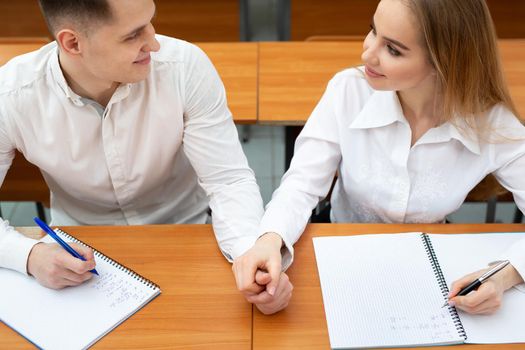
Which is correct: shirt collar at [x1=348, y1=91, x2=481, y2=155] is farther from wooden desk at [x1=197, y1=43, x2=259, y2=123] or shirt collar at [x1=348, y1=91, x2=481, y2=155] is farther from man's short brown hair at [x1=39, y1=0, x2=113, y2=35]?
man's short brown hair at [x1=39, y1=0, x2=113, y2=35]

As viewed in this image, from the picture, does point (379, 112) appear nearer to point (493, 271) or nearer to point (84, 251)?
point (493, 271)

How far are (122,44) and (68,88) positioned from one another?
200 millimetres

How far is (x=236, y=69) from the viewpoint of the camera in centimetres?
212

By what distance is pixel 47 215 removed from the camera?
270 cm

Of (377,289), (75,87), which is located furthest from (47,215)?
(377,289)

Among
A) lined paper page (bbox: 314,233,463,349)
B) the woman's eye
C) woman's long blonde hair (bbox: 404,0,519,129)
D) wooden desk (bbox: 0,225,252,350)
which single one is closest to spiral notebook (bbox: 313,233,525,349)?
lined paper page (bbox: 314,233,463,349)

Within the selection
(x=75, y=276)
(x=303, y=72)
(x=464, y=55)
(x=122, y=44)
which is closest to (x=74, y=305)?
(x=75, y=276)

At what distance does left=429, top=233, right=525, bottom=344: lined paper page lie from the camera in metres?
1.09

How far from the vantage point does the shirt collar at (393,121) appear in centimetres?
137

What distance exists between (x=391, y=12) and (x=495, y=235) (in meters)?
0.60

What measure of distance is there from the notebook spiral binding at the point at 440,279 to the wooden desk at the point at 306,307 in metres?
0.03

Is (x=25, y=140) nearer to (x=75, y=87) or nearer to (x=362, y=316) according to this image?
(x=75, y=87)

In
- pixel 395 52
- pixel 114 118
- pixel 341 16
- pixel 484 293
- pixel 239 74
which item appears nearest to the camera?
pixel 484 293

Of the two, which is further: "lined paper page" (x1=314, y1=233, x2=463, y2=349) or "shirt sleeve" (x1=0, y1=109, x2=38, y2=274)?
"shirt sleeve" (x1=0, y1=109, x2=38, y2=274)
